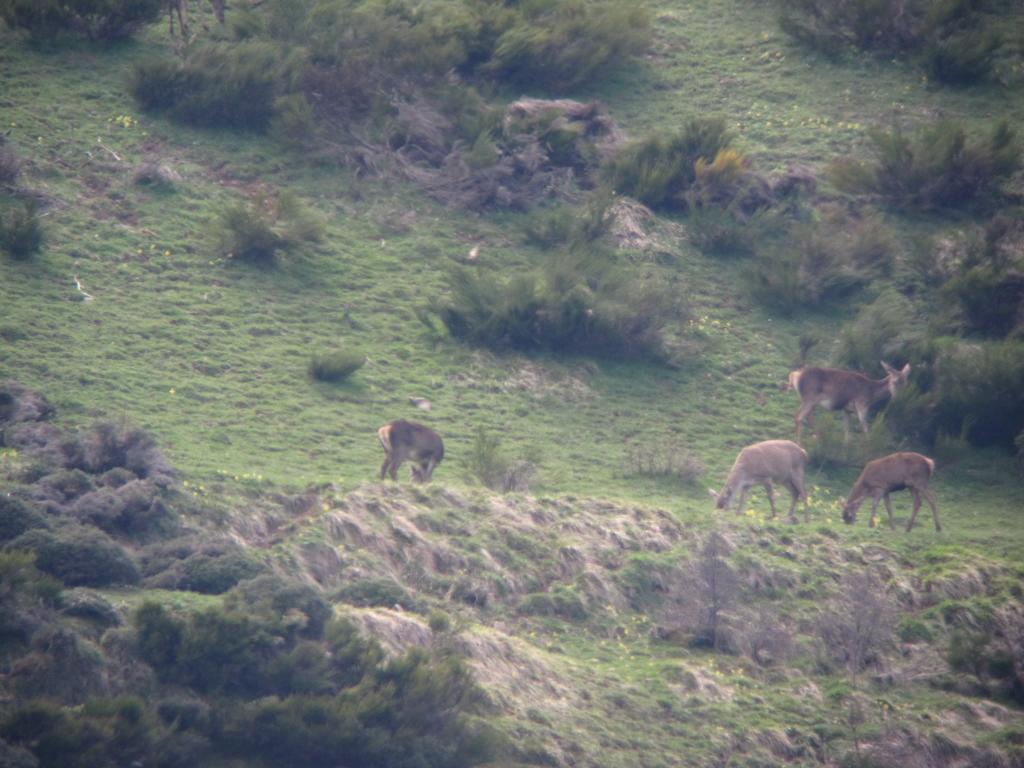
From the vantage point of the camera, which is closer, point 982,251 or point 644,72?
point 982,251

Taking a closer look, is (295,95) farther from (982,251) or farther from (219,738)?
(219,738)

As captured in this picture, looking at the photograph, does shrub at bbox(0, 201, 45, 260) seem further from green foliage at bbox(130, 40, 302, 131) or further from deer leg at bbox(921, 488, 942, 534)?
deer leg at bbox(921, 488, 942, 534)

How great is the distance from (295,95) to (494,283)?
26.2 feet

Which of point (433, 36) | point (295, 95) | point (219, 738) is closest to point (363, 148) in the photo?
point (295, 95)

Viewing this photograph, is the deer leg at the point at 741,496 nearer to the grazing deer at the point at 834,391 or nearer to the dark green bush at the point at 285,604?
the grazing deer at the point at 834,391

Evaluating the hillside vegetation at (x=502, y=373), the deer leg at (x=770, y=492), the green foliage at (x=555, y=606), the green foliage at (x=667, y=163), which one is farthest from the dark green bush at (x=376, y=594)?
the green foliage at (x=667, y=163)

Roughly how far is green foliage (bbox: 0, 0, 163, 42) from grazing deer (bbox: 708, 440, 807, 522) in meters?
19.6

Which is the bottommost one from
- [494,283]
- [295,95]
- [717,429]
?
[717,429]

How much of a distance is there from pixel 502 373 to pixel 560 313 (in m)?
1.88

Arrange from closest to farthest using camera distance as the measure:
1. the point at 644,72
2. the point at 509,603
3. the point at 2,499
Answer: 1. the point at 2,499
2. the point at 509,603
3. the point at 644,72

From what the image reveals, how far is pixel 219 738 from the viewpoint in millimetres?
11891

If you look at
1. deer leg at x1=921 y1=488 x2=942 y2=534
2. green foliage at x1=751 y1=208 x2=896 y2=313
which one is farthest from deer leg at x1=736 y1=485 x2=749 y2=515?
green foliage at x1=751 y1=208 x2=896 y2=313

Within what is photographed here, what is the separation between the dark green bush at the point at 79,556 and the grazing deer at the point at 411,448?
17.4 feet

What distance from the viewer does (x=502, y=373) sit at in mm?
24203
